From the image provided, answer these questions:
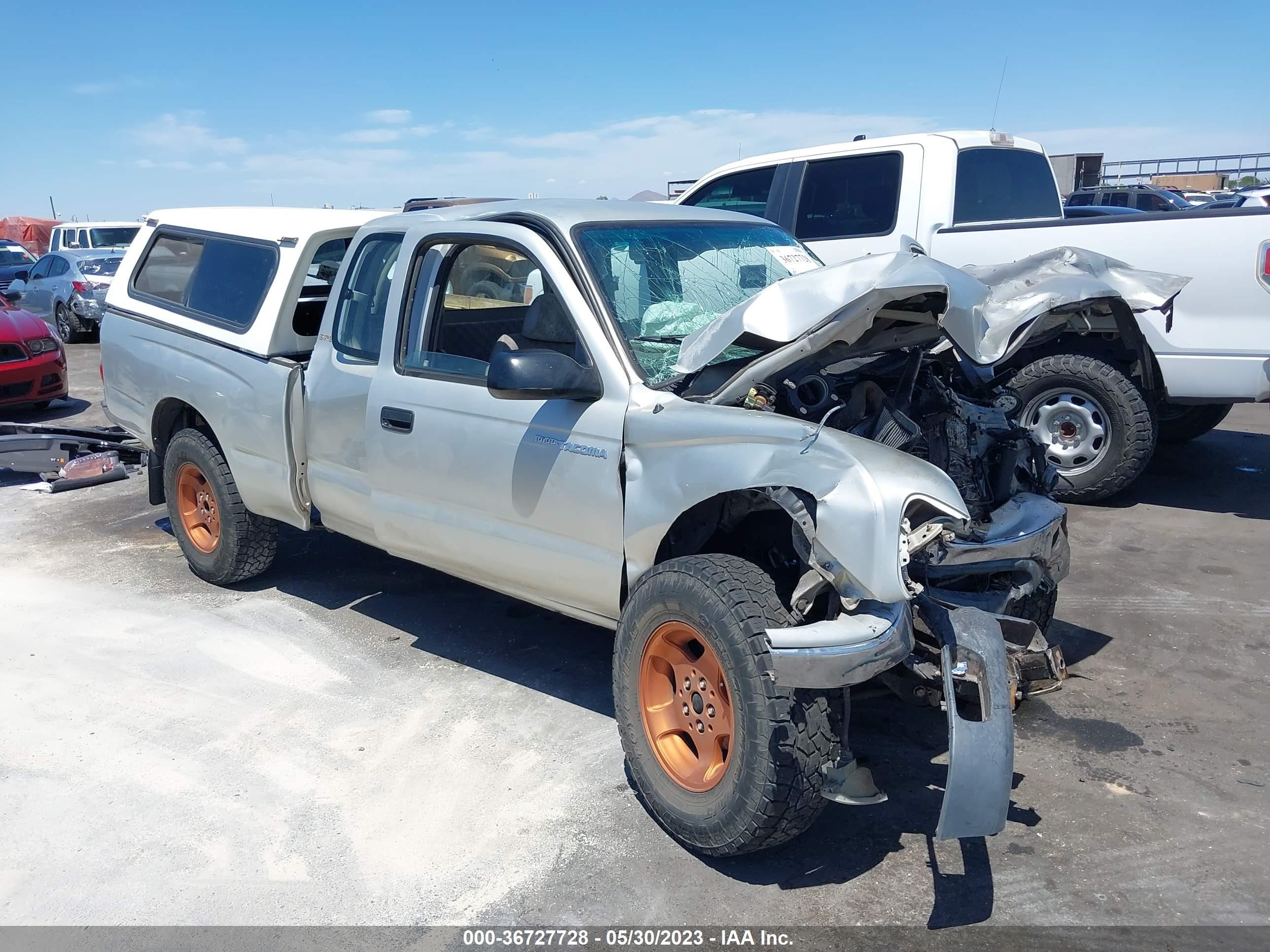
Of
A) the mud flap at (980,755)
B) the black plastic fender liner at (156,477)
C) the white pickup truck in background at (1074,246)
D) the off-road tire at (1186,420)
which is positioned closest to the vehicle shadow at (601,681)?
the mud flap at (980,755)

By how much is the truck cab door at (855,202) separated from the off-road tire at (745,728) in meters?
4.89

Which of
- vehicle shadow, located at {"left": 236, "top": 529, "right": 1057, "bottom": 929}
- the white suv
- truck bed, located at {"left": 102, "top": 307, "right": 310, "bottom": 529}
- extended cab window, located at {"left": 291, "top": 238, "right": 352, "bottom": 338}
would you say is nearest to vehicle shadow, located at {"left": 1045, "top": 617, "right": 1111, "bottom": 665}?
vehicle shadow, located at {"left": 236, "top": 529, "right": 1057, "bottom": 929}

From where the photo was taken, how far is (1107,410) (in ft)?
21.4

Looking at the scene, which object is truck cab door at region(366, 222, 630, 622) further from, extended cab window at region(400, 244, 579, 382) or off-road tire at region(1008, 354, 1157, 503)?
off-road tire at region(1008, 354, 1157, 503)

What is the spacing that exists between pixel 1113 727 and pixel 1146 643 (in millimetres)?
925

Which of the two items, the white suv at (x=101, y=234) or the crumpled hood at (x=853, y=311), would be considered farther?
the white suv at (x=101, y=234)

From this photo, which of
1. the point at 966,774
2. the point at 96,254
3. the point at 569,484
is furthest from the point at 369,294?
the point at 96,254

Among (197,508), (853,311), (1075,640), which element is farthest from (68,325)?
(853,311)

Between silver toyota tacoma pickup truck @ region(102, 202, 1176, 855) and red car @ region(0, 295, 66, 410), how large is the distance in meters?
6.05

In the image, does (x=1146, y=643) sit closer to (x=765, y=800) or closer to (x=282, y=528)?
(x=765, y=800)

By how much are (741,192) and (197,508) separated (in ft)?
16.8

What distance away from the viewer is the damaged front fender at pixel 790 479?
2877 millimetres

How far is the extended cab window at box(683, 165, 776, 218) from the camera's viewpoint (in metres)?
8.56

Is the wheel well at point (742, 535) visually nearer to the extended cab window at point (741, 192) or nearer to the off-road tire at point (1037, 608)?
the off-road tire at point (1037, 608)
